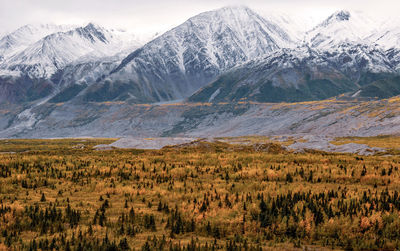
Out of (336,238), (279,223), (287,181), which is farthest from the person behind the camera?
(287,181)

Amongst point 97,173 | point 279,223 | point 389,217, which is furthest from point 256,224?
point 97,173

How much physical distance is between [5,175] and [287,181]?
1786 cm

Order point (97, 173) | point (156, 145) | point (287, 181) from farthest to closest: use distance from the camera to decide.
Result: point (156, 145), point (97, 173), point (287, 181)

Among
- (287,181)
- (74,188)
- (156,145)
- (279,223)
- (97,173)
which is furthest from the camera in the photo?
(156,145)

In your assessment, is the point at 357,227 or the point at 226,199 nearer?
the point at 357,227

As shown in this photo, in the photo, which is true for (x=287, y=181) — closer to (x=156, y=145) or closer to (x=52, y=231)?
(x=52, y=231)

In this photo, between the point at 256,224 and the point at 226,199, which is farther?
the point at 226,199

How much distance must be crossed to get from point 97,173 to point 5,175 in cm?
573

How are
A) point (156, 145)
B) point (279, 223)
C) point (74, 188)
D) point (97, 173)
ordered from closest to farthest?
1. point (279, 223)
2. point (74, 188)
3. point (97, 173)
4. point (156, 145)

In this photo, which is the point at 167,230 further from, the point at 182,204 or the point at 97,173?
the point at 97,173

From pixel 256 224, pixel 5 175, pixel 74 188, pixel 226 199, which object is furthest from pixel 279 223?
pixel 5 175

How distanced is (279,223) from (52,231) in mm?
8386

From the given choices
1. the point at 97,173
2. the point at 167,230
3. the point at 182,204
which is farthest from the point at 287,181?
the point at 97,173

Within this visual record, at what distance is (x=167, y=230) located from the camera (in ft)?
46.8
